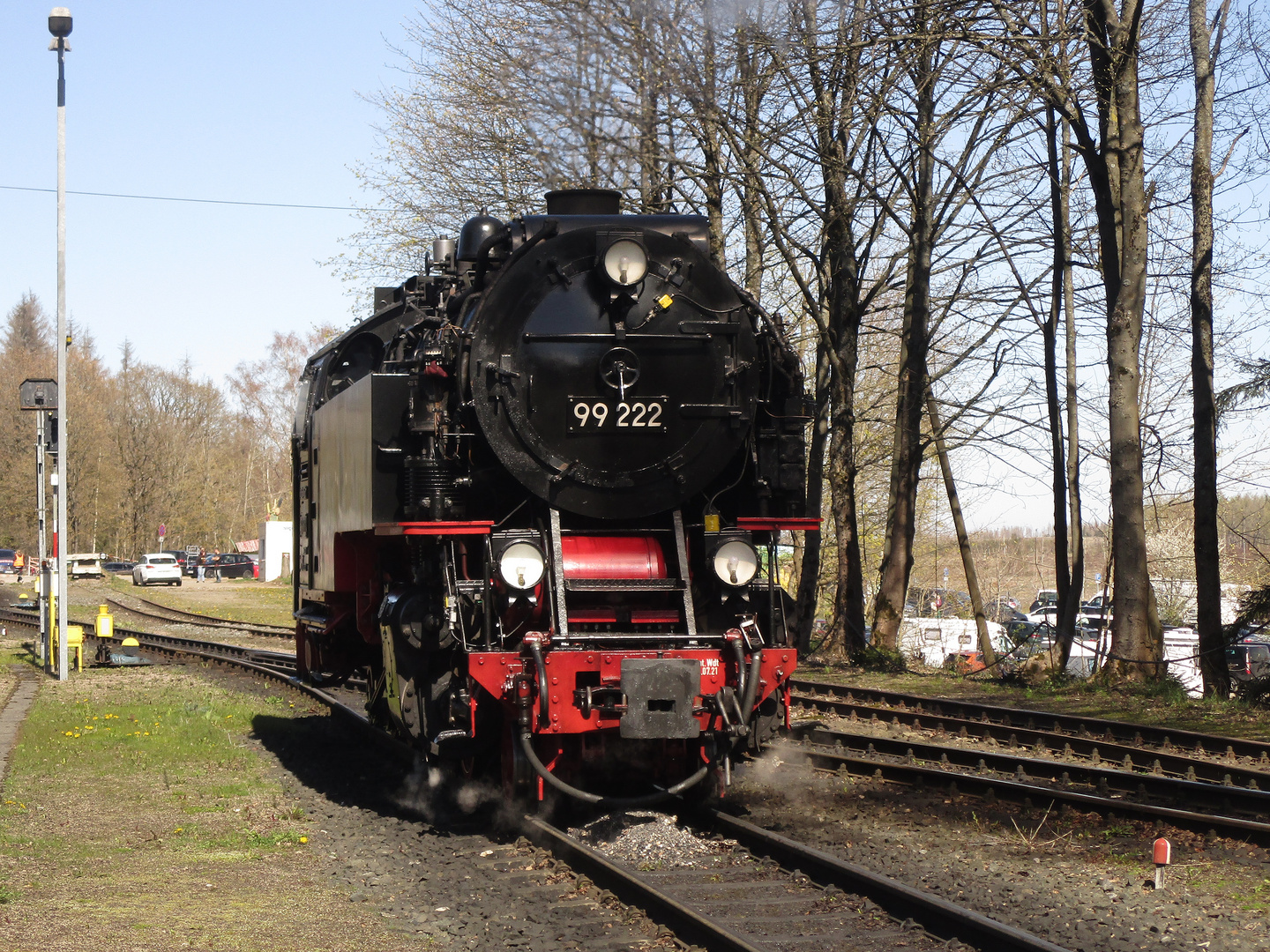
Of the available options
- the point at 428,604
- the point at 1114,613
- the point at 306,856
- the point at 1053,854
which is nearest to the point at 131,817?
the point at 306,856

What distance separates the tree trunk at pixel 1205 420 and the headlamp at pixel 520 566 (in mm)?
8848

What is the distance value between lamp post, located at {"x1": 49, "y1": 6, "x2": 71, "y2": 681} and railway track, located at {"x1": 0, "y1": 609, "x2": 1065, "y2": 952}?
37.0ft

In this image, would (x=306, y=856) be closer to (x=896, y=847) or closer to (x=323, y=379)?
(x=896, y=847)

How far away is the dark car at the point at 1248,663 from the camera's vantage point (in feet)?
44.7

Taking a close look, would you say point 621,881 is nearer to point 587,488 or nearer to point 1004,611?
point 587,488

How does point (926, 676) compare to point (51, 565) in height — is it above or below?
below

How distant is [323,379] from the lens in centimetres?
1085

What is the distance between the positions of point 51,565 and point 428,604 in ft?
42.9

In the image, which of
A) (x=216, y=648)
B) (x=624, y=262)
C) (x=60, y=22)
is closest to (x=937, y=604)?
(x=216, y=648)

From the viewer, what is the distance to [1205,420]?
13.9 metres

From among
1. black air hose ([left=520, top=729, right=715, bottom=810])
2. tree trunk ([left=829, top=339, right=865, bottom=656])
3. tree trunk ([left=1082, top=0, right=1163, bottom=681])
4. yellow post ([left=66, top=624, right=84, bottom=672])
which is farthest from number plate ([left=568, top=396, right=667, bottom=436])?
yellow post ([left=66, top=624, right=84, bottom=672])

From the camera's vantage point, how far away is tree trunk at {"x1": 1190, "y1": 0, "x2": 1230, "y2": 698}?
44.6 ft

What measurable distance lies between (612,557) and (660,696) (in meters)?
1.19

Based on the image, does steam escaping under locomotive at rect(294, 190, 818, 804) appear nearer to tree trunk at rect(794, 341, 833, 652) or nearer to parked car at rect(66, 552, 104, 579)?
tree trunk at rect(794, 341, 833, 652)
